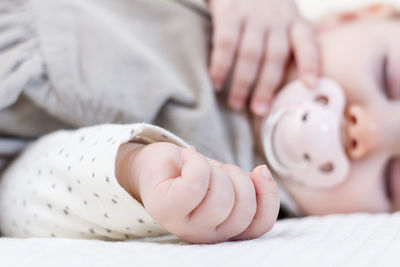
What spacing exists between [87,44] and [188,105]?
0.53 ft

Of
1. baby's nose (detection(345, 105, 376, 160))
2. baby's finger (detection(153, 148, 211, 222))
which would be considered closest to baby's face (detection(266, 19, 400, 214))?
baby's nose (detection(345, 105, 376, 160))

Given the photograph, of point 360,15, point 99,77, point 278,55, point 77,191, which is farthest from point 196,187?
point 360,15

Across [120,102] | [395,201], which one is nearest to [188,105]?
[120,102]

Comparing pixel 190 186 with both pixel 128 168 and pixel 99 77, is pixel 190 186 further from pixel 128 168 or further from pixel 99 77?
pixel 99 77

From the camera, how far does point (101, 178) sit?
45 centimetres

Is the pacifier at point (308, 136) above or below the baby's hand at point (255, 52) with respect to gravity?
below

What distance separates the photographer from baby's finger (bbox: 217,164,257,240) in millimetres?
398

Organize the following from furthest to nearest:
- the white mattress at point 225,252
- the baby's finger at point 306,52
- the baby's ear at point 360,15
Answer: the baby's ear at point 360,15, the baby's finger at point 306,52, the white mattress at point 225,252

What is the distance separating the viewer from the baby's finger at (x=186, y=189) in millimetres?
374

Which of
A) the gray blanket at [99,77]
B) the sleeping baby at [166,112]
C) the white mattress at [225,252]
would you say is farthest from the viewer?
the gray blanket at [99,77]

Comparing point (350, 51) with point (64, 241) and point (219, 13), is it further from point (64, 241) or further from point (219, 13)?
point (64, 241)

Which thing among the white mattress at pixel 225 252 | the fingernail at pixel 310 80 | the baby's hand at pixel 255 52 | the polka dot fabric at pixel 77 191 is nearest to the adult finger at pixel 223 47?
the baby's hand at pixel 255 52

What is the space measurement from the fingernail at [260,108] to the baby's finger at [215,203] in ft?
1.27

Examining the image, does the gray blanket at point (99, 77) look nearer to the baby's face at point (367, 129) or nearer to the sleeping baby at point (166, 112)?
the sleeping baby at point (166, 112)
